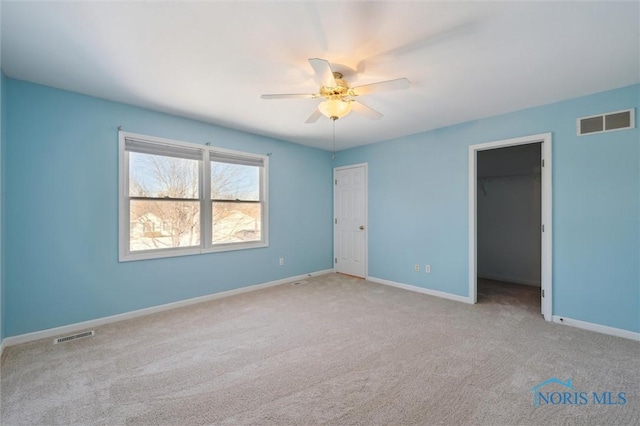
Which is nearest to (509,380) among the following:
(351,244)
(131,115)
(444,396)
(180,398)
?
(444,396)

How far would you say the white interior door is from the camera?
514cm

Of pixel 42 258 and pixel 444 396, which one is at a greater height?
pixel 42 258

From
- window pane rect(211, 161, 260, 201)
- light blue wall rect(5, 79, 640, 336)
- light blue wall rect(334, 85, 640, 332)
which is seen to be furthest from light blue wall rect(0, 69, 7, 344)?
light blue wall rect(334, 85, 640, 332)

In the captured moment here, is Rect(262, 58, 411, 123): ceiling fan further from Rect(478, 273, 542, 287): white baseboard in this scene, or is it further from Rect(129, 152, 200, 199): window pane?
Rect(478, 273, 542, 287): white baseboard

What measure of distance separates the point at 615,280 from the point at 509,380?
72.6 inches

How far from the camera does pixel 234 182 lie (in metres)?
4.26

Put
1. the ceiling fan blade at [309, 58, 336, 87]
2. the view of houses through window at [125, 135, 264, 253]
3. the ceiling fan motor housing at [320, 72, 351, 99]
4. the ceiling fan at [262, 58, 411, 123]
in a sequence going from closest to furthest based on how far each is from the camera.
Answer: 1. the ceiling fan blade at [309, 58, 336, 87]
2. the ceiling fan at [262, 58, 411, 123]
3. the ceiling fan motor housing at [320, 72, 351, 99]
4. the view of houses through window at [125, 135, 264, 253]

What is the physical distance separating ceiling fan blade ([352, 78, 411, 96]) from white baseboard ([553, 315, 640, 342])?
121 inches

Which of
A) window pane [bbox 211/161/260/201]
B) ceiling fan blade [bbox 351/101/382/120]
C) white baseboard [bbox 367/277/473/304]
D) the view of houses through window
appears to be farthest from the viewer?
window pane [bbox 211/161/260/201]

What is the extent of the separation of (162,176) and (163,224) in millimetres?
610

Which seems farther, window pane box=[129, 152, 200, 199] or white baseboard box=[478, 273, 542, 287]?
white baseboard box=[478, 273, 542, 287]

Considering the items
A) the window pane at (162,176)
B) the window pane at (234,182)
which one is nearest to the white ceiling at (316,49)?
the window pane at (162,176)

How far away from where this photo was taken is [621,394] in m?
1.89

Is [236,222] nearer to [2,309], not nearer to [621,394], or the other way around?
[2,309]
